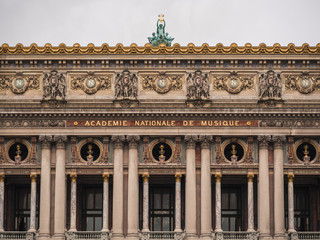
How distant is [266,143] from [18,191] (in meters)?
18.4

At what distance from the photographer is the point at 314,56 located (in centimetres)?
6406

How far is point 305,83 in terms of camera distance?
6412 cm

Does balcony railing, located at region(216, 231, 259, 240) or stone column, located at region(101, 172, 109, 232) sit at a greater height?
stone column, located at region(101, 172, 109, 232)

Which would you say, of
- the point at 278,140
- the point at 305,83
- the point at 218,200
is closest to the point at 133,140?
the point at 218,200

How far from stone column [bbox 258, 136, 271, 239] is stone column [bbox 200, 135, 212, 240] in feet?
11.3

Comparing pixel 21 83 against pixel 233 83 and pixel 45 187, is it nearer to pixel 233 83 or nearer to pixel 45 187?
pixel 45 187

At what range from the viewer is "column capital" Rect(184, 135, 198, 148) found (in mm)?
62906

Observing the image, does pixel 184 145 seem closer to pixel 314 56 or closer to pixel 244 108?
pixel 244 108

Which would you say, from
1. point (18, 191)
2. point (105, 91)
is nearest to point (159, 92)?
point (105, 91)

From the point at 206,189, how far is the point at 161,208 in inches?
201

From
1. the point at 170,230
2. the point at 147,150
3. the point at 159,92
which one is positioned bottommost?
the point at 170,230

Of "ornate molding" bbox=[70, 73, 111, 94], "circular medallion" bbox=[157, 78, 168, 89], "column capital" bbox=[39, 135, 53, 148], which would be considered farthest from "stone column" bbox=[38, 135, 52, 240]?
"circular medallion" bbox=[157, 78, 168, 89]

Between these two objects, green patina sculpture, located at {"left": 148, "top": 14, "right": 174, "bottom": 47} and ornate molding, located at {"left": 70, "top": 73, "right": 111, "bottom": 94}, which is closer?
ornate molding, located at {"left": 70, "top": 73, "right": 111, "bottom": 94}

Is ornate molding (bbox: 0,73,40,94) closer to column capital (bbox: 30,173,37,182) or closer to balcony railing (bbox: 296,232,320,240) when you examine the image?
column capital (bbox: 30,173,37,182)
